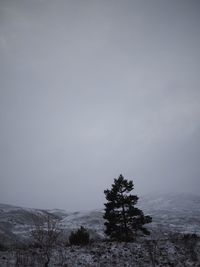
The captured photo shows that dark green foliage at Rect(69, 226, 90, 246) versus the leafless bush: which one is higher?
the leafless bush

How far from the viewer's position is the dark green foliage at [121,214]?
29.9 m

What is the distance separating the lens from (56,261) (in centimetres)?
2011

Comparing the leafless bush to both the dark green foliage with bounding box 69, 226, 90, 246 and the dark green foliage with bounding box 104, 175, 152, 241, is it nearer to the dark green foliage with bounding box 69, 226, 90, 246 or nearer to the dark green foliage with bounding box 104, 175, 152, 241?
the dark green foliage with bounding box 69, 226, 90, 246

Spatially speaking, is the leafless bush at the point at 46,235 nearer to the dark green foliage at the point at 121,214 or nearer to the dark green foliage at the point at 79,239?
the dark green foliage at the point at 79,239

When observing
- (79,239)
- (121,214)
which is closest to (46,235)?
(79,239)

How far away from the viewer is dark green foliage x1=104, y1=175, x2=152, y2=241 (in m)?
29.9

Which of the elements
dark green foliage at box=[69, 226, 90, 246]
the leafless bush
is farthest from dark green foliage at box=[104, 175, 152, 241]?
the leafless bush

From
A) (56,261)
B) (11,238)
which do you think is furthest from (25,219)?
(56,261)

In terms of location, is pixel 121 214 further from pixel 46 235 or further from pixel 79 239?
pixel 46 235

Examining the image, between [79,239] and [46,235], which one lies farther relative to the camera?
[79,239]

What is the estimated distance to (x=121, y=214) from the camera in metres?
30.3

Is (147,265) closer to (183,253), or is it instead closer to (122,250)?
(122,250)

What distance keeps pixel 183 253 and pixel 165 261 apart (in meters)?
3.45

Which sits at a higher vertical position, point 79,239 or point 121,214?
point 121,214
